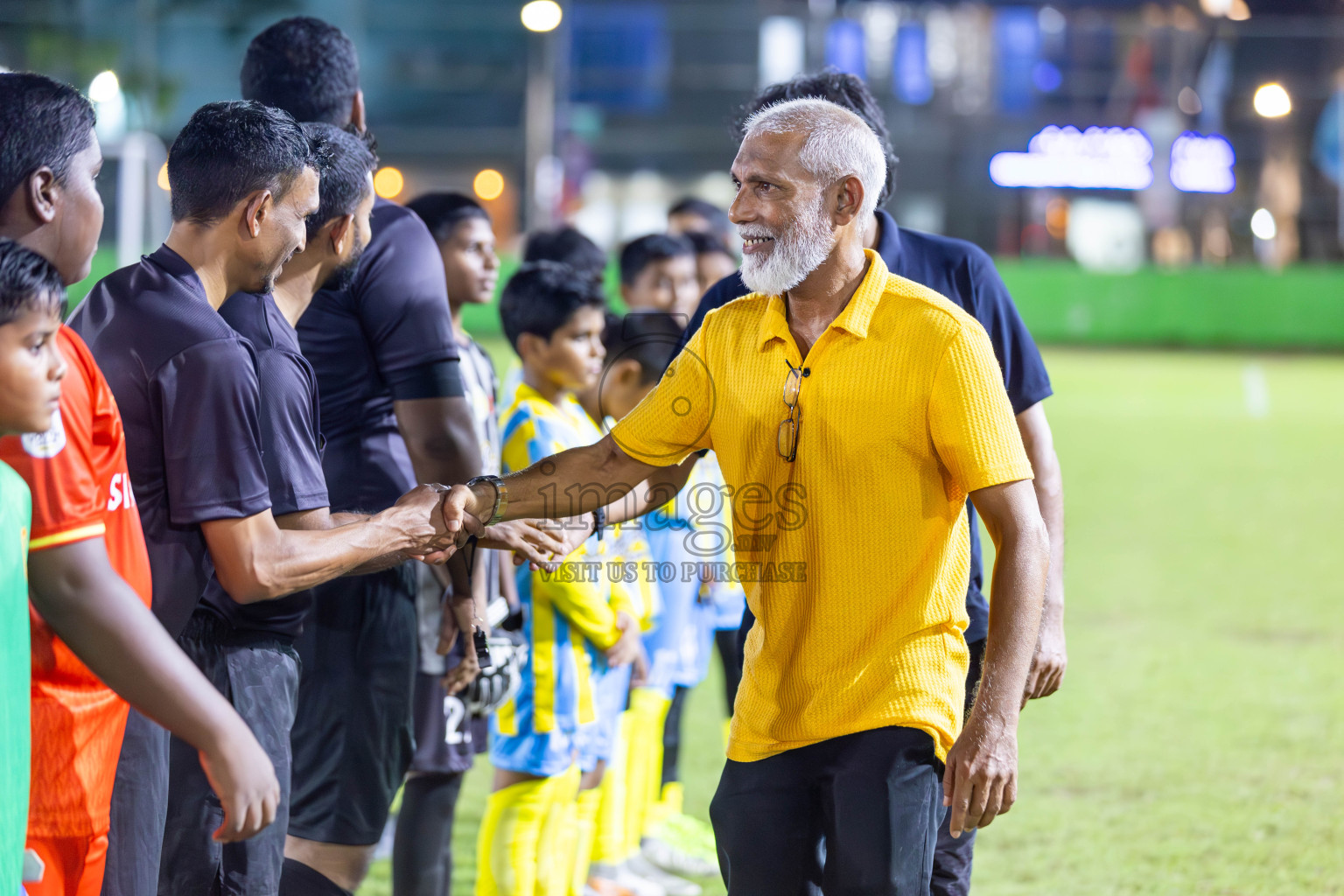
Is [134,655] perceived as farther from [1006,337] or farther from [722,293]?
[1006,337]

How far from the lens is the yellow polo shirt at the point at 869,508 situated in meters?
2.69

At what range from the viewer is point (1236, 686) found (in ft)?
23.7

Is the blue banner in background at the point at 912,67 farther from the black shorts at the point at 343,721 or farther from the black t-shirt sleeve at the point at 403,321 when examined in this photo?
the black shorts at the point at 343,721

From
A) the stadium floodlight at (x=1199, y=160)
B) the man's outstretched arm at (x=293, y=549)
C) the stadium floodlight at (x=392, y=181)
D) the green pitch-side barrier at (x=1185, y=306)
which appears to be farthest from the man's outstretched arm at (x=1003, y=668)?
the stadium floodlight at (x=1199, y=160)

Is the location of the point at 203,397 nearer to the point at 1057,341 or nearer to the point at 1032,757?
the point at 1032,757

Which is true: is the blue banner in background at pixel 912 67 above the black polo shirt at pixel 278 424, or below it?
above

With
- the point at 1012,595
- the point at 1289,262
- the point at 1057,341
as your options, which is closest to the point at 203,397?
the point at 1012,595

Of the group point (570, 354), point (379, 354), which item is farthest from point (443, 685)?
point (570, 354)

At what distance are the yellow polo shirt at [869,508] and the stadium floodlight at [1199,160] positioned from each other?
34.1 metres

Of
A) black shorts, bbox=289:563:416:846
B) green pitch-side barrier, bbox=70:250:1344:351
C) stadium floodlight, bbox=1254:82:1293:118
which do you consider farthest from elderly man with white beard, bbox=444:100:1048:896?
stadium floodlight, bbox=1254:82:1293:118

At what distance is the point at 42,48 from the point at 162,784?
26.2m

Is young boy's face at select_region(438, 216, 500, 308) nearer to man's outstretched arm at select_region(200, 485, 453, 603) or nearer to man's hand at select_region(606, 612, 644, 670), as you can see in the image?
man's hand at select_region(606, 612, 644, 670)

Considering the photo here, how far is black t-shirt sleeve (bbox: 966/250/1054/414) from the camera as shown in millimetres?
3377

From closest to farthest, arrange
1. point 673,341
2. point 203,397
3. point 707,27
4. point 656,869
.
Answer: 1. point 203,397
2. point 656,869
3. point 673,341
4. point 707,27
